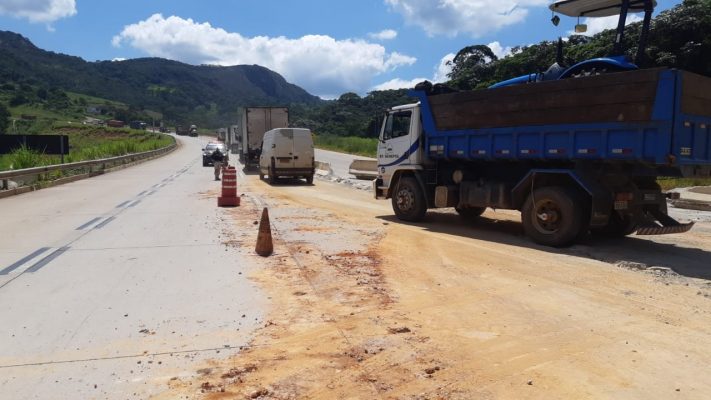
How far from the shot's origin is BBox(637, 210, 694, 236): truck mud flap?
9.16 m

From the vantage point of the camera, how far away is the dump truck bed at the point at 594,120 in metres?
8.14

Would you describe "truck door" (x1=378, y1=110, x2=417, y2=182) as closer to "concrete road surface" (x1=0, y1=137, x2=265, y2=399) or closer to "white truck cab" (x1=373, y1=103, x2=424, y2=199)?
"white truck cab" (x1=373, y1=103, x2=424, y2=199)

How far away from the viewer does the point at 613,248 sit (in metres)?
9.59

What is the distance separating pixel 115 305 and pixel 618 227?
28.4 feet

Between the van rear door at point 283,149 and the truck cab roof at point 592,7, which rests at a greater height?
the truck cab roof at point 592,7

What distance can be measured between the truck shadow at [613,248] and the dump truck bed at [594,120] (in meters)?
1.45

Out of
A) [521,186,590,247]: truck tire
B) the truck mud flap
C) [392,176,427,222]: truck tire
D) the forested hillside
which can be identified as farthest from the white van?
the truck mud flap

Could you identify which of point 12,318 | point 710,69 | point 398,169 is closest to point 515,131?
point 398,169

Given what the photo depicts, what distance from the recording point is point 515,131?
33.9ft

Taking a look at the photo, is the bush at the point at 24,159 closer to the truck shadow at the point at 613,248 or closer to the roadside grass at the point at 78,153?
the roadside grass at the point at 78,153

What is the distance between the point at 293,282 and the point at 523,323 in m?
2.92

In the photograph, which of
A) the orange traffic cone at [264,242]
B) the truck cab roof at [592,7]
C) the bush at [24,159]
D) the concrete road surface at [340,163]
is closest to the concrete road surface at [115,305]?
the orange traffic cone at [264,242]

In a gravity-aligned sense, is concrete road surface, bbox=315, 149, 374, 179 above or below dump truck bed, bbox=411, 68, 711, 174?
below

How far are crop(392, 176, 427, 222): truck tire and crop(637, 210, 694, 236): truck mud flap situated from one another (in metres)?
4.67
